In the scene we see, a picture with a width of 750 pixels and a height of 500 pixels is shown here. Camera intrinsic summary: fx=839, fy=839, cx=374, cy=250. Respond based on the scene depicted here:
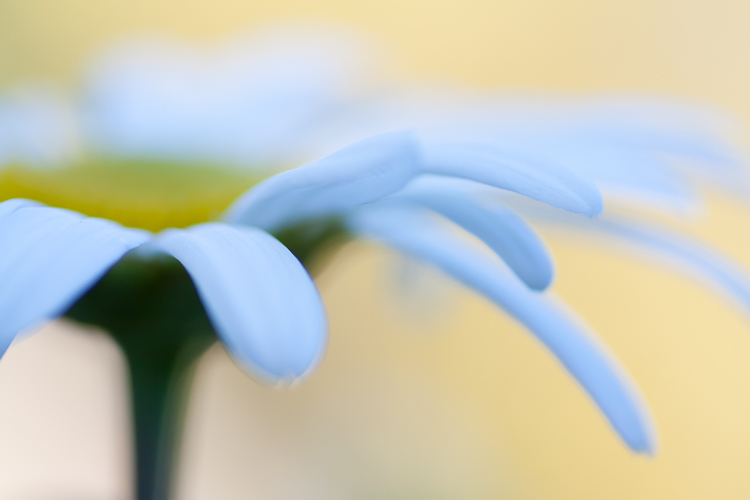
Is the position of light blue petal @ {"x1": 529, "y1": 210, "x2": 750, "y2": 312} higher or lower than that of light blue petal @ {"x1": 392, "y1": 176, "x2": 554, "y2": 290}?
higher

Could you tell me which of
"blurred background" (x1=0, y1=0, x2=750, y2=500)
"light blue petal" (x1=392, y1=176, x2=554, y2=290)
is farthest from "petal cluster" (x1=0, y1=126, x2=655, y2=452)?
"blurred background" (x1=0, y1=0, x2=750, y2=500)

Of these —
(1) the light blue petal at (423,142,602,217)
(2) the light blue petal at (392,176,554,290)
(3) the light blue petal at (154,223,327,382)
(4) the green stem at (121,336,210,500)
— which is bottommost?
(4) the green stem at (121,336,210,500)

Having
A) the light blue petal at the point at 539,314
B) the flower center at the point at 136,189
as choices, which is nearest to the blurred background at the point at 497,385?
the flower center at the point at 136,189

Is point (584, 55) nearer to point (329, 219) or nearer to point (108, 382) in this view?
point (108, 382)

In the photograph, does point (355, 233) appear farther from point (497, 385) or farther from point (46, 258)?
point (497, 385)

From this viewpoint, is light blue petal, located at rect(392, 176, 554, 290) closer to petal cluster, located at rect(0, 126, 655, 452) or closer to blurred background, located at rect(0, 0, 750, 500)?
petal cluster, located at rect(0, 126, 655, 452)

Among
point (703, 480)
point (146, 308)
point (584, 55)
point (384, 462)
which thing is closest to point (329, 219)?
point (146, 308)

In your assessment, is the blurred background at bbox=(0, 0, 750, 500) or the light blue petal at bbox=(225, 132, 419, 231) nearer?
the light blue petal at bbox=(225, 132, 419, 231)
